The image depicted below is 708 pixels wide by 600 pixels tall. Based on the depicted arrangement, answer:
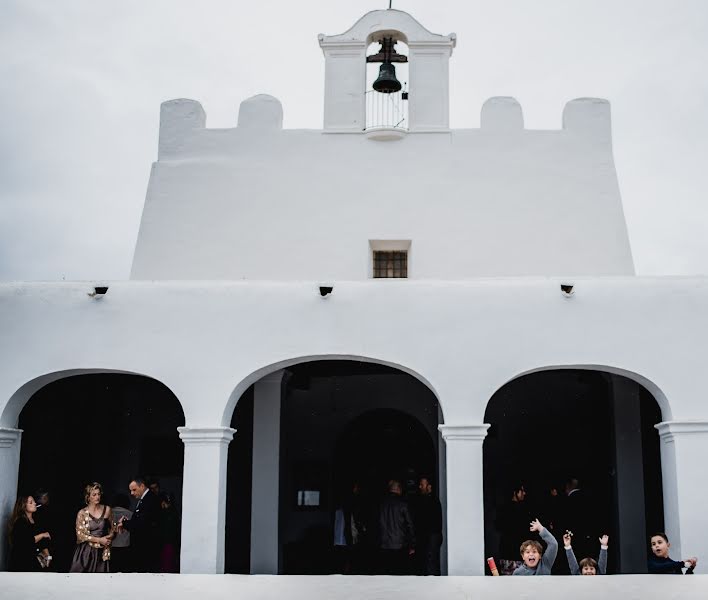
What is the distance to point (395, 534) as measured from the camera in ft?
35.3

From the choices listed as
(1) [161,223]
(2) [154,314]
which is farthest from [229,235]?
(2) [154,314]

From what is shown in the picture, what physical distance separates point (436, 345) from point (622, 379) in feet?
11.4

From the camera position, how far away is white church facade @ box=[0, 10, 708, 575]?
33.5 feet

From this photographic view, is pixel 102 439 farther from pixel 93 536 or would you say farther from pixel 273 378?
pixel 93 536

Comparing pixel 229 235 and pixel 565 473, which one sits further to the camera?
pixel 565 473

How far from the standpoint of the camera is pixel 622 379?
494 inches

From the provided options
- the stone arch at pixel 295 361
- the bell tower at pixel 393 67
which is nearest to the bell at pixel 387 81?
the bell tower at pixel 393 67

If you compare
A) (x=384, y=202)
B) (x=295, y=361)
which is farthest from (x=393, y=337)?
(x=384, y=202)

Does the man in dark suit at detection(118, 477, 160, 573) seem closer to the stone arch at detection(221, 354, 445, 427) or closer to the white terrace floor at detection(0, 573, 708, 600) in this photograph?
the white terrace floor at detection(0, 573, 708, 600)

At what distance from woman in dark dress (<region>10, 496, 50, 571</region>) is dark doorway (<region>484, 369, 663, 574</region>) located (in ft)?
19.4

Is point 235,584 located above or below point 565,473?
below

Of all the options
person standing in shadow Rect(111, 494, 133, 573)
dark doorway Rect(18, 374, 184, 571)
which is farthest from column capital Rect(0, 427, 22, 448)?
dark doorway Rect(18, 374, 184, 571)

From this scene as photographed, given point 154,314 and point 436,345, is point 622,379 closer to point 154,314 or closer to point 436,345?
point 436,345

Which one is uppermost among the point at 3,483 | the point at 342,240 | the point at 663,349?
the point at 342,240
